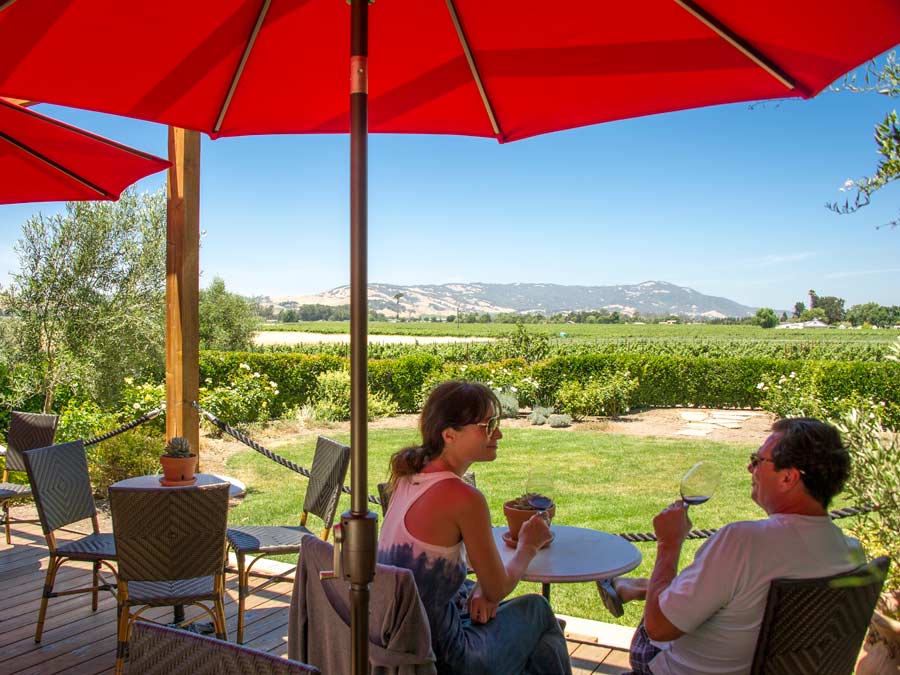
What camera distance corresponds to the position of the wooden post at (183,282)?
16.2 ft

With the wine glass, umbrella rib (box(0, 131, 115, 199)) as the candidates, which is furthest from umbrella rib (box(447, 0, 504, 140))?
umbrella rib (box(0, 131, 115, 199))

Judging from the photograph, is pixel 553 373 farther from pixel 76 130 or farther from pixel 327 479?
pixel 76 130

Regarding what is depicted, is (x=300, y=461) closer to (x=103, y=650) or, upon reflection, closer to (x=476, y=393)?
(x=103, y=650)

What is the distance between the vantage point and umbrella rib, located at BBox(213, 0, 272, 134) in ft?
6.68

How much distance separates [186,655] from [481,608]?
3.53 feet

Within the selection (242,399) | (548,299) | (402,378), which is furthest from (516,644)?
(548,299)

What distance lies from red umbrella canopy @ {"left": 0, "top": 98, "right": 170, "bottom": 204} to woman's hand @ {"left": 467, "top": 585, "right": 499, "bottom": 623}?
246 cm

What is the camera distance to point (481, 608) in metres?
2.14

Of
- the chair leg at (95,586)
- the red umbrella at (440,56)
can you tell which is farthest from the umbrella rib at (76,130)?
the chair leg at (95,586)

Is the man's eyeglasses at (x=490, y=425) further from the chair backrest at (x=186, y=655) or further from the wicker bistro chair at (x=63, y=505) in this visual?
the wicker bistro chair at (x=63, y=505)

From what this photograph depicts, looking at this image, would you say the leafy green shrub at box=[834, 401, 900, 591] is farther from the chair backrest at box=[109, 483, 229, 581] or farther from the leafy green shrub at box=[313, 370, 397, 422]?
the leafy green shrub at box=[313, 370, 397, 422]

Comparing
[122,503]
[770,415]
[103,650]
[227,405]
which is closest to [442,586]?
[122,503]

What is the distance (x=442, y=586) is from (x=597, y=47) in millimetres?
1550

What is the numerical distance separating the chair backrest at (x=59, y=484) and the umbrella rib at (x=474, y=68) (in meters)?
2.63
